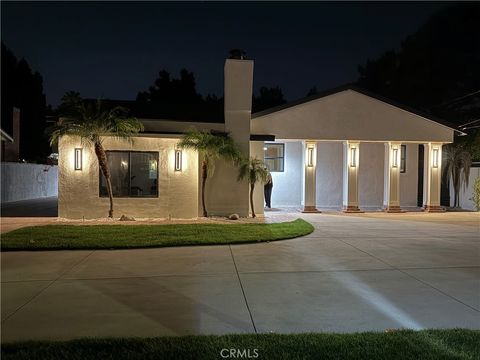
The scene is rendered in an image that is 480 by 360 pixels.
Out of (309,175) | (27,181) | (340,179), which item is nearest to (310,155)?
(309,175)

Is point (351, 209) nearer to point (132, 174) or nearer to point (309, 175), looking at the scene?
point (309, 175)

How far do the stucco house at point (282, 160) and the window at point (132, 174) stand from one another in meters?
0.03

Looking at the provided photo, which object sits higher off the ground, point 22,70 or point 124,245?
point 22,70

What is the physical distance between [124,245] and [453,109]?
2427cm

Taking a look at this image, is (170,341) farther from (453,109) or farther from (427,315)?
(453,109)

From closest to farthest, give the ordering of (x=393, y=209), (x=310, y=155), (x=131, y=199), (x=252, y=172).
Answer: (x=131, y=199)
(x=252, y=172)
(x=310, y=155)
(x=393, y=209)

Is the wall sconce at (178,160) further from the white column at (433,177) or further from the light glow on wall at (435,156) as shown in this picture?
the light glow on wall at (435,156)

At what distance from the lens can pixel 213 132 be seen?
15.0 metres

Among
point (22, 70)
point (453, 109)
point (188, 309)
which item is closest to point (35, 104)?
point (22, 70)

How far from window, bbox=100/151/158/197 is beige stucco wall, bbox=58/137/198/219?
188mm

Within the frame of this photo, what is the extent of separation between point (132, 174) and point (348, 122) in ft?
28.0

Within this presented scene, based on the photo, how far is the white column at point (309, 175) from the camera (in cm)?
1683

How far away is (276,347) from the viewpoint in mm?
4270

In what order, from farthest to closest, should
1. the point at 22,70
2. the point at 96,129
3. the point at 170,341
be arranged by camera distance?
the point at 22,70 → the point at 96,129 → the point at 170,341
